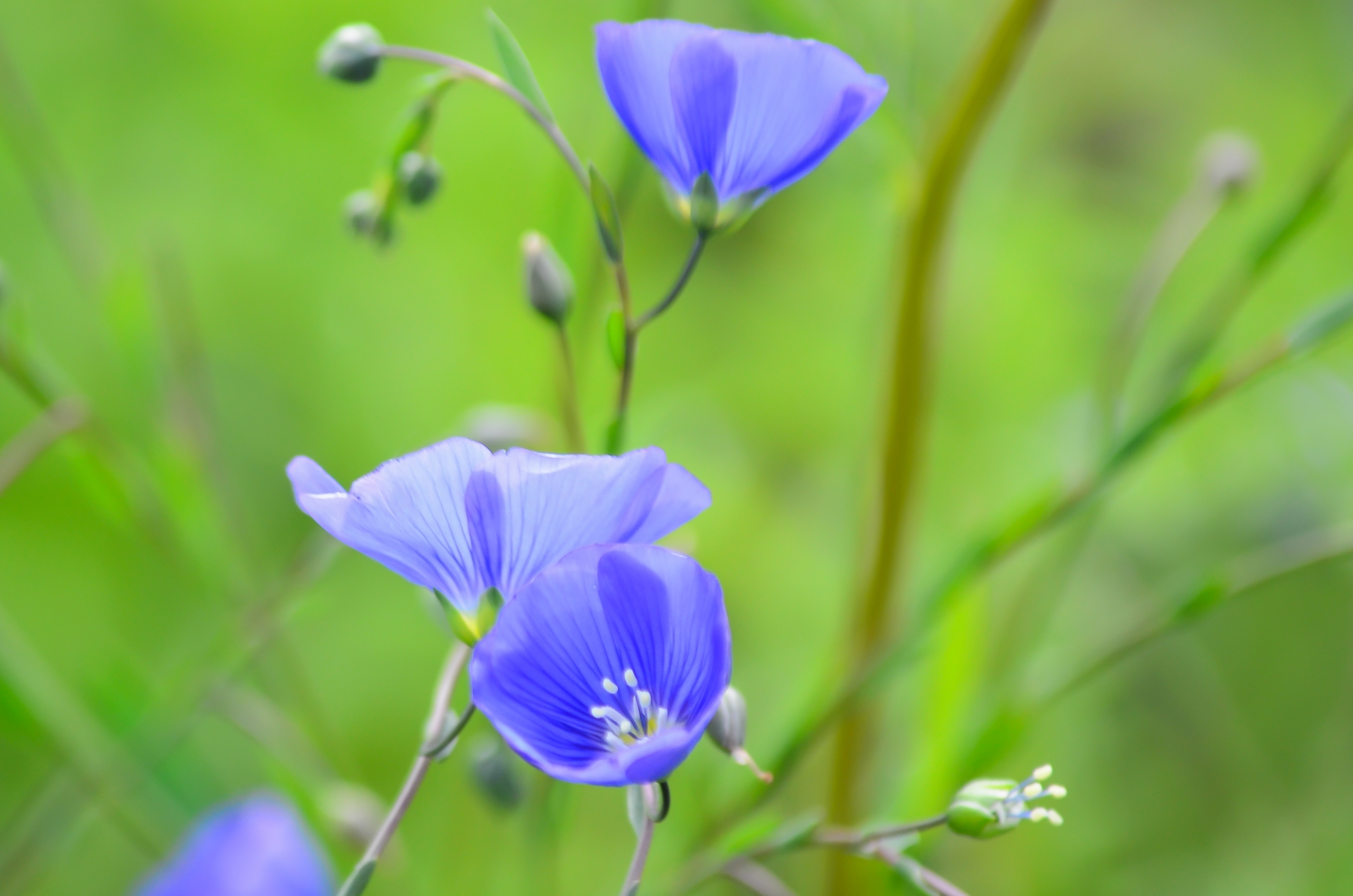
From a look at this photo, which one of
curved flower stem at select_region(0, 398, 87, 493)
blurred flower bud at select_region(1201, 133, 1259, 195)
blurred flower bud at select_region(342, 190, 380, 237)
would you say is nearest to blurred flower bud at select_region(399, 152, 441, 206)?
blurred flower bud at select_region(342, 190, 380, 237)

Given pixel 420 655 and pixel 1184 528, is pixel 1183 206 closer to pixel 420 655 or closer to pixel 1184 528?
pixel 1184 528

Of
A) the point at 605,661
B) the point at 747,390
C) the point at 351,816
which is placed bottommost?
the point at 747,390

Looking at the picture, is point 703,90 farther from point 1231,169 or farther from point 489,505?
point 1231,169

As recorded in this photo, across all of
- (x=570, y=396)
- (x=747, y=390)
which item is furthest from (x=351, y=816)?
(x=747, y=390)

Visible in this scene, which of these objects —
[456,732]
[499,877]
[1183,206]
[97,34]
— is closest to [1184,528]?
[1183,206]

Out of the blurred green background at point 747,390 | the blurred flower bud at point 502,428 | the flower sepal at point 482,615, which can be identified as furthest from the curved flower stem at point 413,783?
the blurred green background at point 747,390

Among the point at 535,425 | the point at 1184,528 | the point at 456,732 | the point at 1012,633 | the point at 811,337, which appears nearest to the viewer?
the point at 456,732

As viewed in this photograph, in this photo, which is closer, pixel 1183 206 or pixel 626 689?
pixel 626 689

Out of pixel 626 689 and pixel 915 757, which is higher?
pixel 626 689
